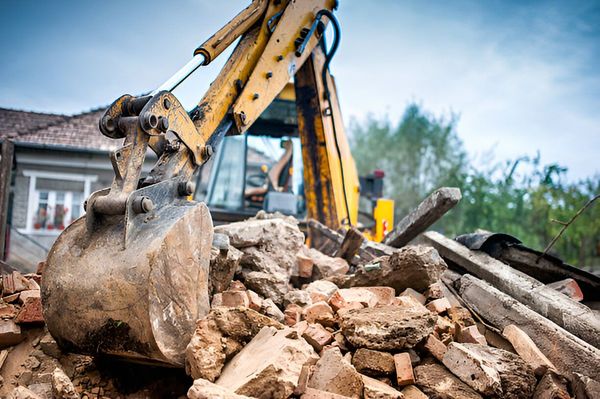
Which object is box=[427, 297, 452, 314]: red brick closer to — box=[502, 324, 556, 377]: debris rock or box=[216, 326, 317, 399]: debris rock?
box=[502, 324, 556, 377]: debris rock

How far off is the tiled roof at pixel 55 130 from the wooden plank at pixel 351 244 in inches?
394

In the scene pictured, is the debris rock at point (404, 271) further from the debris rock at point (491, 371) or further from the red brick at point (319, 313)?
the debris rock at point (491, 371)

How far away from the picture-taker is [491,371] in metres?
2.37

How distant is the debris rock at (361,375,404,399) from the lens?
2174 mm

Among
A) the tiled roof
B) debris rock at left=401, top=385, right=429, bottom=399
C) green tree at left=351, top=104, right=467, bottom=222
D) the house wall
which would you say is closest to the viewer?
debris rock at left=401, top=385, right=429, bottom=399

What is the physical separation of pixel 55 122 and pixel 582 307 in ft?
48.2

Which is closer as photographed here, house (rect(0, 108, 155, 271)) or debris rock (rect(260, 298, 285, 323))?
debris rock (rect(260, 298, 285, 323))

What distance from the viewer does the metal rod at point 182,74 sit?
2812mm

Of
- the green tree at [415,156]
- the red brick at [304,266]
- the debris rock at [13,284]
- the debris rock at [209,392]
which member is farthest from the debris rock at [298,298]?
the green tree at [415,156]

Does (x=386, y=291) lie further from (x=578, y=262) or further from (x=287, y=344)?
(x=578, y=262)

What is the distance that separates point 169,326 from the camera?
7.27 feet

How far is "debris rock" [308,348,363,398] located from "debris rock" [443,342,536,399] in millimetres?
579

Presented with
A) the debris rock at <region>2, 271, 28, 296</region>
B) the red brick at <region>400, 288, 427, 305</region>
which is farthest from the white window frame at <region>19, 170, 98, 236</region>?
the red brick at <region>400, 288, 427, 305</region>

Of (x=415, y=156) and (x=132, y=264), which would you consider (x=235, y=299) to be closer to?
(x=132, y=264)
